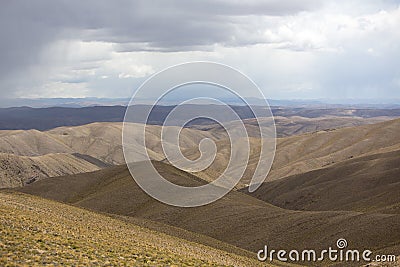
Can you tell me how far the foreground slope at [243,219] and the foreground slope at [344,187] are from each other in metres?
20.2

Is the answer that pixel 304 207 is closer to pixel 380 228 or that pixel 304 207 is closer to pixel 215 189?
pixel 215 189

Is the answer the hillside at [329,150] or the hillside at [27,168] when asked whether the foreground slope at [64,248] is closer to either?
the hillside at [329,150]

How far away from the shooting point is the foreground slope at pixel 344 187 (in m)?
79.5

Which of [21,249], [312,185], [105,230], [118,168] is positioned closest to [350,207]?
[312,185]

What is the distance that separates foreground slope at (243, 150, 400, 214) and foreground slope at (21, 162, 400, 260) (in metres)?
20.2

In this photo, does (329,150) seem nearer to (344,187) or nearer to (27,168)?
(344,187)

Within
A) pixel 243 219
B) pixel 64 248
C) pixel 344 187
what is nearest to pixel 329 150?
pixel 344 187

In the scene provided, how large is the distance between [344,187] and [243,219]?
4416 centimetres

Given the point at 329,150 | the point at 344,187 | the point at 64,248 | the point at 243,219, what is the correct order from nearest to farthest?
the point at 64,248, the point at 243,219, the point at 344,187, the point at 329,150

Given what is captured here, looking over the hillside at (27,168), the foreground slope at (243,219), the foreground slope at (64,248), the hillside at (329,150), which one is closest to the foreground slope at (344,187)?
the foreground slope at (243,219)

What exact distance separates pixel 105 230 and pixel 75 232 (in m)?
5.82

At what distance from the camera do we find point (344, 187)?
9544 centimetres

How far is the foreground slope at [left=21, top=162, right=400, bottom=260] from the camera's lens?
44.5m

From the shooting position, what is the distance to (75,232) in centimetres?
2862
